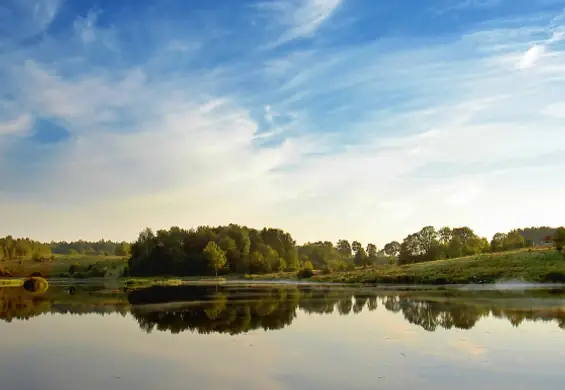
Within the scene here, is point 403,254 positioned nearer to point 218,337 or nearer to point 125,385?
point 218,337

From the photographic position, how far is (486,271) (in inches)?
2625

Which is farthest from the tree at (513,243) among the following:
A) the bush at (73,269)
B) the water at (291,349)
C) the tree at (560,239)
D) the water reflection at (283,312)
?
the bush at (73,269)

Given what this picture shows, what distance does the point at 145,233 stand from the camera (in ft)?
454

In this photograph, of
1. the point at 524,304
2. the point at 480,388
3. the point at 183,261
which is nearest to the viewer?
the point at 480,388

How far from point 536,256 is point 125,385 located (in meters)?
68.2

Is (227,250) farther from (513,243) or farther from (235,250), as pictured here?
(513,243)

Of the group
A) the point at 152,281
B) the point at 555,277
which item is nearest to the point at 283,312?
the point at 555,277

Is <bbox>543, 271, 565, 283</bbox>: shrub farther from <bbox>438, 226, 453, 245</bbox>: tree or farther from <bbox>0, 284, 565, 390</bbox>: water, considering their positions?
<bbox>438, 226, 453, 245</bbox>: tree

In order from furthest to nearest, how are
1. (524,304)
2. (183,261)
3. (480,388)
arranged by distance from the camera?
(183,261)
(524,304)
(480,388)

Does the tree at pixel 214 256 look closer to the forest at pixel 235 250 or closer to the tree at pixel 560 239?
the forest at pixel 235 250

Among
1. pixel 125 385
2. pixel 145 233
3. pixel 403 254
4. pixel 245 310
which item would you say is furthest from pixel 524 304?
pixel 145 233

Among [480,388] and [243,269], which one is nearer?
[480,388]

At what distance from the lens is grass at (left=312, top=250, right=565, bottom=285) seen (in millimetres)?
62125

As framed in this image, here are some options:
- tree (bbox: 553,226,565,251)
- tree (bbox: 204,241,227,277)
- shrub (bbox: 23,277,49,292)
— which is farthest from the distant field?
tree (bbox: 553,226,565,251)
